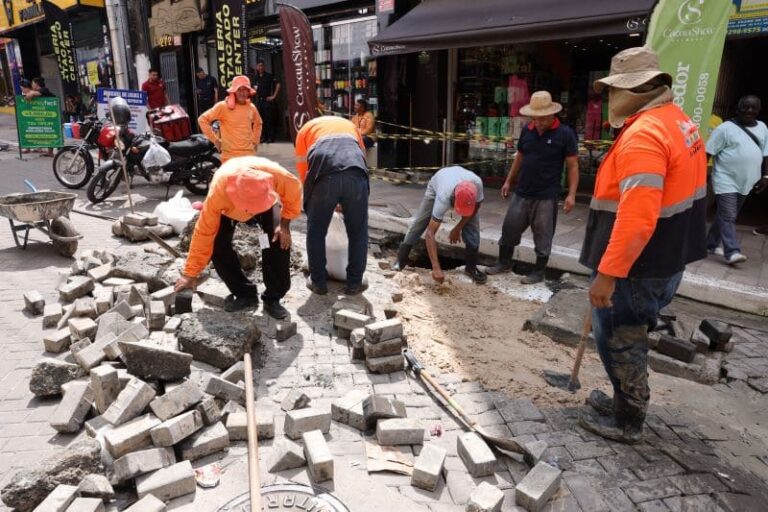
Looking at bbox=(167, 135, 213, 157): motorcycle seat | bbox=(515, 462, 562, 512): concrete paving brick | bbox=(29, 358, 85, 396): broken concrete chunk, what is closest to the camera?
bbox=(515, 462, 562, 512): concrete paving brick

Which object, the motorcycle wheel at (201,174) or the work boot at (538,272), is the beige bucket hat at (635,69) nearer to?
the work boot at (538,272)

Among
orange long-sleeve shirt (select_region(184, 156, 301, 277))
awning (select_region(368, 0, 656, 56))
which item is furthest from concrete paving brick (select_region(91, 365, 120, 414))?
awning (select_region(368, 0, 656, 56))

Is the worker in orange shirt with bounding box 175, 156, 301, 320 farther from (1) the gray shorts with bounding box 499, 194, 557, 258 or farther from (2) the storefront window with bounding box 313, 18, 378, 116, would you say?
(2) the storefront window with bounding box 313, 18, 378, 116

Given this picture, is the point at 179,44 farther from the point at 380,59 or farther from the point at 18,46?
A: the point at 18,46

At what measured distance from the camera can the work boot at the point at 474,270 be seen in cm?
589

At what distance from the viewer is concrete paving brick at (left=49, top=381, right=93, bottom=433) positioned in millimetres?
3223

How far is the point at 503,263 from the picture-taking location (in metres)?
6.18

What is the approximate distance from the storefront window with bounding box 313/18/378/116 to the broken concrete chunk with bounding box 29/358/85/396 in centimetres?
877

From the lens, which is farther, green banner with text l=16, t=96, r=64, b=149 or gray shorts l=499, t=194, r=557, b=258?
green banner with text l=16, t=96, r=64, b=149

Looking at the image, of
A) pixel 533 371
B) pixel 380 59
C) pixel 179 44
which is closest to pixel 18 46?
pixel 179 44

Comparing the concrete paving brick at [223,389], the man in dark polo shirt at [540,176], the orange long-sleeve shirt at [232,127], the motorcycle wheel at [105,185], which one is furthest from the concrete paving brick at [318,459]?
the motorcycle wheel at [105,185]

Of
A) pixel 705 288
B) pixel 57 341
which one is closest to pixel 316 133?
pixel 57 341

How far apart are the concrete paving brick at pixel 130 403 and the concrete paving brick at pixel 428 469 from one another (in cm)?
160

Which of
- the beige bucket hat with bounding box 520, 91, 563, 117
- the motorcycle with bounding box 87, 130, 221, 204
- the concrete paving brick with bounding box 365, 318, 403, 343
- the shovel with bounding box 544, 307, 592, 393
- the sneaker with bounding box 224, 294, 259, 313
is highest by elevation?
the beige bucket hat with bounding box 520, 91, 563, 117
